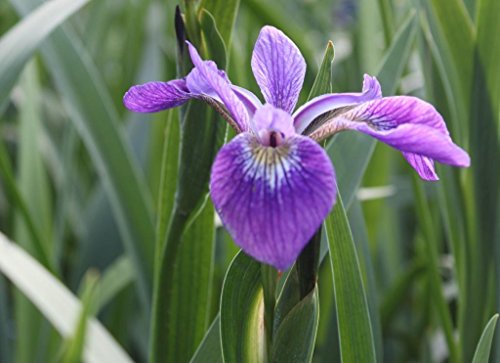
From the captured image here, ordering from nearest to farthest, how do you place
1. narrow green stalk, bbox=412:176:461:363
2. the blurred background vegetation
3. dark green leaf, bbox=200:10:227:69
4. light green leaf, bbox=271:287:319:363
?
1. light green leaf, bbox=271:287:319:363
2. dark green leaf, bbox=200:10:227:69
3. the blurred background vegetation
4. narrow green stalk, bbox=412:176:461:363

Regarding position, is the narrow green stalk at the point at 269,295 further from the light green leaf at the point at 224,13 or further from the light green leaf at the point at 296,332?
the light green leaf at the point at 224,13

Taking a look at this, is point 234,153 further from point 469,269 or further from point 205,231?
point 469,269

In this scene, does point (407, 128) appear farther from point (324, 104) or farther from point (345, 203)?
point (345, 203)

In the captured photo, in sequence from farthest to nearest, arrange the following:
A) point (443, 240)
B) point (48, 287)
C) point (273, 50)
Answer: point (443, 240), point (48, 287), point (273, 50)

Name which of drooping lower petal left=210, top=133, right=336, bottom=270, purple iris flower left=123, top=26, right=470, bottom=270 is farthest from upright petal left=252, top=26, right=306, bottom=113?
drooping lower petal left=210, top=133, right=336, bottom=270

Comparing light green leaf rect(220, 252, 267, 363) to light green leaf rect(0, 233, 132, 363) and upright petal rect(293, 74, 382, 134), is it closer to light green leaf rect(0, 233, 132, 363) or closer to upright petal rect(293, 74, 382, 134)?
upright petal rect(293, 74, 382, 134)

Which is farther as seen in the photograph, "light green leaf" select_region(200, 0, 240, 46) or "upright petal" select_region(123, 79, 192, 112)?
"light green leaf" select_region(200, 0, 240, 46)

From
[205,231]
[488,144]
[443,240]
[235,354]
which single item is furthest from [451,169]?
[443,240]
